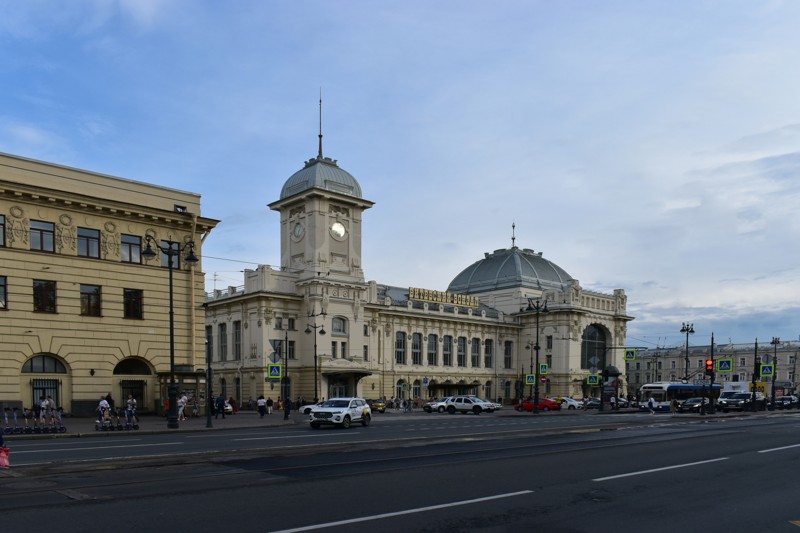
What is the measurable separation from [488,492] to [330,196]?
61.8 m

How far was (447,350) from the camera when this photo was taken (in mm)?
91438

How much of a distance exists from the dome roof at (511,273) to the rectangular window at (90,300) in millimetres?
70755

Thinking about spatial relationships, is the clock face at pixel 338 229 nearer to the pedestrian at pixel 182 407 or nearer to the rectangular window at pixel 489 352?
the rectangular window at pixel 489 352

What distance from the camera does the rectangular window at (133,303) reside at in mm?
42062

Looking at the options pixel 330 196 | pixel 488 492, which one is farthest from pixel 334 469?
pixel 330 196

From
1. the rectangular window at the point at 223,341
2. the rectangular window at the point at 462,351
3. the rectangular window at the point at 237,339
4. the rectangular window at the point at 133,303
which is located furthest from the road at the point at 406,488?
the rectangular window at the point at 462,351

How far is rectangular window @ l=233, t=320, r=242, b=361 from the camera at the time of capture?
237 ft

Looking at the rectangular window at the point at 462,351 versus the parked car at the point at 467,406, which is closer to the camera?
the parked car at the point at 467,406

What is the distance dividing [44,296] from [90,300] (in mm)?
2549

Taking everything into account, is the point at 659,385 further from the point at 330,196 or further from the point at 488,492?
the point at 488,492

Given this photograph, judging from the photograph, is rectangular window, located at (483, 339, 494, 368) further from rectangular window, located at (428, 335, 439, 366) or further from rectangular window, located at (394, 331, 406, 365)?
rectangular window, located at (394, 331, 406, 365)

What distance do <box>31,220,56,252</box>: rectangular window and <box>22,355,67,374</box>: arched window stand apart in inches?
236

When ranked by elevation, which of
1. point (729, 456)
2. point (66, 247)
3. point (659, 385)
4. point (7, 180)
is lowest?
point (659, 385)

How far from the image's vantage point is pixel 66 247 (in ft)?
130
